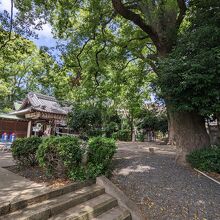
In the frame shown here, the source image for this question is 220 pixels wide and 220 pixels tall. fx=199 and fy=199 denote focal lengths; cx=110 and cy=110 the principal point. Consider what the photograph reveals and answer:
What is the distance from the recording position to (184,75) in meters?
5.92

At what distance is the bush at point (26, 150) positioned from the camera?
21.4 ft

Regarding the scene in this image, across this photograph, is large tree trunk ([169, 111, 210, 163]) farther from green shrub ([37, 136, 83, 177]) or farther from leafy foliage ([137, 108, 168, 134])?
leafy foliage ([137, 108, 168, 134])

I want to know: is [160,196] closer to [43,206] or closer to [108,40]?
[43,206]

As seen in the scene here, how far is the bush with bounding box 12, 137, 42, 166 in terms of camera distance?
6.51 meters

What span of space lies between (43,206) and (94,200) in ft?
4.16

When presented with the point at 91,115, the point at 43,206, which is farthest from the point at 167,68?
the point at 91,115

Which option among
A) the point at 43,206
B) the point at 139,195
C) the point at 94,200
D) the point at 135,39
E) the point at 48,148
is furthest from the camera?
the point at 135,39

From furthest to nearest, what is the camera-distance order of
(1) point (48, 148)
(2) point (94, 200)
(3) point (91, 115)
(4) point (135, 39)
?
1. (3) point (91, 115)
2. (4) point (135, 39)
3. (1) point (48, 148)
4. (2) point (94, 200)

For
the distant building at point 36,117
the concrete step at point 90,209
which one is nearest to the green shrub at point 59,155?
the concrete step at point 90,209

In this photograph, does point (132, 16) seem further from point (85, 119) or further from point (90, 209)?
point (85, 119)

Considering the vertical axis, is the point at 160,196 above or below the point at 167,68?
below

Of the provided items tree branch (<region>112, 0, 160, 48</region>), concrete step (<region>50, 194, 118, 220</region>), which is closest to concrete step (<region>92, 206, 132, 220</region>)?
concrete step (<region>50, 194, 118, 220</region>)

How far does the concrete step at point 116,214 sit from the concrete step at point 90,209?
0.10 meters

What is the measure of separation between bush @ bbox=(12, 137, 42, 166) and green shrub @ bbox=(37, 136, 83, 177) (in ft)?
3.36
